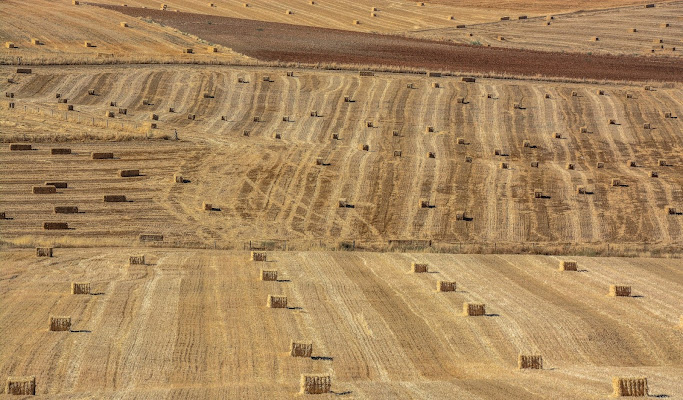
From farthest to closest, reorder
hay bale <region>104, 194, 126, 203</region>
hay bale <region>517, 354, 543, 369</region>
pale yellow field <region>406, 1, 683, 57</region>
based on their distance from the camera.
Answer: pale yellow field <region>406, 1, 683, 57</region>, hay bale <region>104, 194, 126, 203</region>, hay bale <region>517, 354, 543, 369</region>

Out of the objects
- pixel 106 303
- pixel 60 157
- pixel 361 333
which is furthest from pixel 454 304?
pixel 60 157

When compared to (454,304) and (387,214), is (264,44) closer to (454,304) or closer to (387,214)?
(387,214)

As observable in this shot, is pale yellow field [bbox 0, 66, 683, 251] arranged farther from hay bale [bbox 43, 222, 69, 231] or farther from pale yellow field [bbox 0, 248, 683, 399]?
pale yellow field [bbox 0, 248, 683, 399]

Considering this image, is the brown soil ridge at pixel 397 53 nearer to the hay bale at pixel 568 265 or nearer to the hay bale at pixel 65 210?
the hay bale at pixel 65 210

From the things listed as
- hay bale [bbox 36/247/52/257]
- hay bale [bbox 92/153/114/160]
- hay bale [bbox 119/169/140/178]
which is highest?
hay bale [bbox 92/153/114/160]

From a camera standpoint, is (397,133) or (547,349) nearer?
(547,349)

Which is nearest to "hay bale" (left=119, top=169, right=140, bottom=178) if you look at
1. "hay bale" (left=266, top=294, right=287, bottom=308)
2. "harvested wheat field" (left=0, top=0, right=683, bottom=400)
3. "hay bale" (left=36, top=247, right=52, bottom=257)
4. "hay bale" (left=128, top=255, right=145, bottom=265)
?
"harvested wheat field" (left=0, top=0, right=683, bottom=400)
